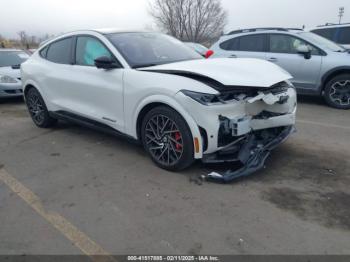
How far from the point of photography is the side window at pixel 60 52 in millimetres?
4898

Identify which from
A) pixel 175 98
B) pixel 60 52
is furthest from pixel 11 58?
pixel 175 98

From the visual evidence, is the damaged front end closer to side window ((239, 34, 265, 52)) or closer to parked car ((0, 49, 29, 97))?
side window ((239, 34, 265, 52))

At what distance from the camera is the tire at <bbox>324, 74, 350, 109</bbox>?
21.6 feet

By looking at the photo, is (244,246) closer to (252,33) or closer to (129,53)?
(129,53)

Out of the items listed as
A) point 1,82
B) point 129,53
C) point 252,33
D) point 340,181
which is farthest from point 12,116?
point 340,181

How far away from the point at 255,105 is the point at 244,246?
→ 5.34ft

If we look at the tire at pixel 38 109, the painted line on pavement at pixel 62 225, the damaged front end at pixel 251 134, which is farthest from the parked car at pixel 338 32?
the painted line on pavement at pixel 62 225

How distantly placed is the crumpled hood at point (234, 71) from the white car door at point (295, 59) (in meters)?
3.31

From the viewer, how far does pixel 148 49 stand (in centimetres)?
434

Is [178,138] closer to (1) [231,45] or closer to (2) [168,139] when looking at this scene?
(2) [168,139]

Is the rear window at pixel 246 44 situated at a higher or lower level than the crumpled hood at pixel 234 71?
higher

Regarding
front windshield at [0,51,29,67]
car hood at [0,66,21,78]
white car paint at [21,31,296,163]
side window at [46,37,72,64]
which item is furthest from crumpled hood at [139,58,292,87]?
front windshield at [0,51,29,67]

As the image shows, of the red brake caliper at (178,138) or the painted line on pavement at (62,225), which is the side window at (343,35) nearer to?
the red brake caliper at (178,138)

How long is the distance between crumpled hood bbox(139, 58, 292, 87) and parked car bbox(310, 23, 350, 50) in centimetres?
644
